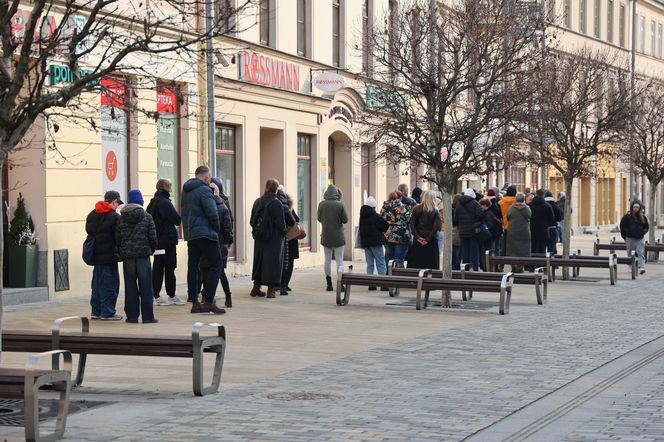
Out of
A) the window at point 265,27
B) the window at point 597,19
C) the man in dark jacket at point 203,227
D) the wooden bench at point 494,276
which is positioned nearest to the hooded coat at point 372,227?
the wooden bench at point 494,276

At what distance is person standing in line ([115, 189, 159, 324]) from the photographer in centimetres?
1662

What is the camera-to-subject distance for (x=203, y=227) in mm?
17594

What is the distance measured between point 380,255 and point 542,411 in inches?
495

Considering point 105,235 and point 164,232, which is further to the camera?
point 164,232

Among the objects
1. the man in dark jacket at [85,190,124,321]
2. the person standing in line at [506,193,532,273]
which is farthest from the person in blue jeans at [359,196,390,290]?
the man in dark jacket at [85,190,124,321]

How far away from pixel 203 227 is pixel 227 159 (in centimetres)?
940

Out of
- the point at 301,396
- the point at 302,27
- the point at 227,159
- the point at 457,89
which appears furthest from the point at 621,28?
the point at 301,396

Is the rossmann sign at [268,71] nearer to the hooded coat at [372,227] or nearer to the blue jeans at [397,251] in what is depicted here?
the hooded coat at [372,227]

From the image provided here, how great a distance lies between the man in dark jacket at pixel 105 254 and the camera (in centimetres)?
Result: 1702

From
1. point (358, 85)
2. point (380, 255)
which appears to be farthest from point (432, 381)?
point (358, 85)

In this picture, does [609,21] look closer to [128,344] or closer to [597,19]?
[597,19]

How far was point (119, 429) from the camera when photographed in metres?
9.09

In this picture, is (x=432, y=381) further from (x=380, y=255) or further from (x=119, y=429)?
(x=380, y=255)

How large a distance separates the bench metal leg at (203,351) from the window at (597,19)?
48.5 meters
